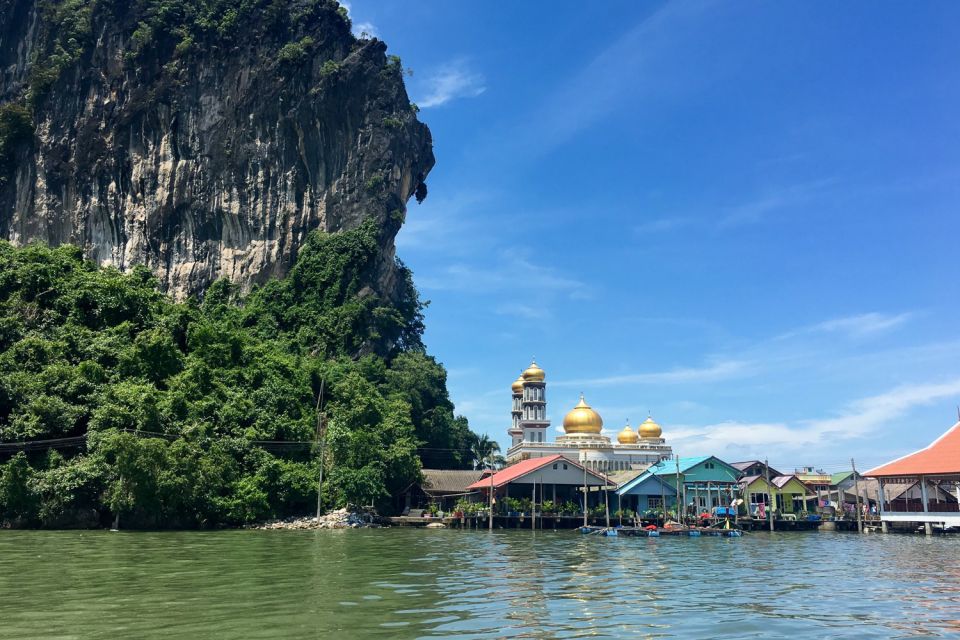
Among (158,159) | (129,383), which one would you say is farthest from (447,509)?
(158,159)

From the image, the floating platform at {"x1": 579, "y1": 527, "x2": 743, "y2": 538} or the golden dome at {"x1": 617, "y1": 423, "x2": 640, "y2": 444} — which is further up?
the golden dome at {"x1": 617, "y1": 423, "x2": 640, "y2": 444}

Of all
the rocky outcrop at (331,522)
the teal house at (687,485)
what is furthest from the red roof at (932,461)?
the rocky outcrop at (331,522)

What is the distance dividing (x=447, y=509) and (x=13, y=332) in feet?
95.1

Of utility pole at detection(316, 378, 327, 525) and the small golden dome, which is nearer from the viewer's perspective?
utility pole at detection(316, 378, 327, 525)

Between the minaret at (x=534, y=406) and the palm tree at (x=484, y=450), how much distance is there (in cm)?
614

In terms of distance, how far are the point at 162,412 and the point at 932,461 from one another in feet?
137

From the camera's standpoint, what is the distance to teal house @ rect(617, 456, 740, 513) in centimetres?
4947

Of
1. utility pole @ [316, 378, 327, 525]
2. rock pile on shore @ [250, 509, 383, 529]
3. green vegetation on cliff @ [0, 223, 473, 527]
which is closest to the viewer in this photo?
green vegetation on cliff @ [0, 223, 473, 527]

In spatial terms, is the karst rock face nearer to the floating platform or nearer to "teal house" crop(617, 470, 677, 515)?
"teal house" crop(617, 470, 677, 515)

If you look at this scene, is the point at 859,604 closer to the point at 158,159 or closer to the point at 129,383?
the point at 129,383

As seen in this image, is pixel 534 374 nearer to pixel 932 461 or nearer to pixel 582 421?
pixel 582 421

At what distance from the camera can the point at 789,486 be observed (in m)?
58.4

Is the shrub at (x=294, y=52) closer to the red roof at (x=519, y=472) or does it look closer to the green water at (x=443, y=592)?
the red roof at (x=519, y=472)

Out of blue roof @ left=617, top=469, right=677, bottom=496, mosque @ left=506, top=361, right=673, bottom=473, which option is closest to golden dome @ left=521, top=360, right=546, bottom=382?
mosque @ left=506, top=361, right=673, bottom=473
